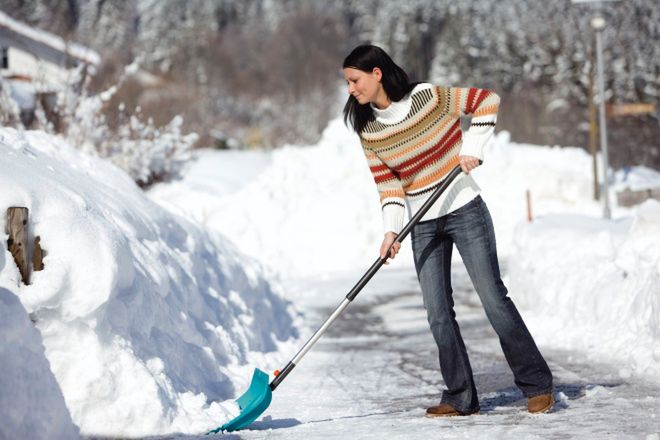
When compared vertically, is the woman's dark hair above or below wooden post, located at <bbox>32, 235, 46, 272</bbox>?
above

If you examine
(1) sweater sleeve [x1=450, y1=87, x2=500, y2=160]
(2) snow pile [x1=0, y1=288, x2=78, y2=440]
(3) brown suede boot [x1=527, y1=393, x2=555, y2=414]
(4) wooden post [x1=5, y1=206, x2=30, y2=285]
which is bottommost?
(3) brown suede boot [x1=527, y1=393, x2=555, y2=414]

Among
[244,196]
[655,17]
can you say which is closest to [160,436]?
[244,196]

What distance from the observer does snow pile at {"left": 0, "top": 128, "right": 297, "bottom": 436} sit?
503 centimetres

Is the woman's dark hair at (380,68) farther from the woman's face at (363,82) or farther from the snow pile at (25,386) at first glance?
the snow pile at (25,386)

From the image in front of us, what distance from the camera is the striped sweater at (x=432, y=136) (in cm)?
512

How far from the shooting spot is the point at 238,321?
829cm

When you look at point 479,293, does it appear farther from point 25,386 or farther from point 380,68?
point 25,386

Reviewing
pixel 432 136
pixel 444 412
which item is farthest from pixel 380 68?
pixel 444 412

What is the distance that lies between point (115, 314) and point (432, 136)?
75.7 inches

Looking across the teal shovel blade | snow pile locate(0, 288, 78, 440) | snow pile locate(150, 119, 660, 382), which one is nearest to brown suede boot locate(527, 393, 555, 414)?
the teal shovel blade

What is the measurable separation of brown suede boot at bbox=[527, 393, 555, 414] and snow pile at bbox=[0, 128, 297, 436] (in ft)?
5.29

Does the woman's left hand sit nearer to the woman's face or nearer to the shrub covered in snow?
the woman's face

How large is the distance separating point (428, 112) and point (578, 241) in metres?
4.87

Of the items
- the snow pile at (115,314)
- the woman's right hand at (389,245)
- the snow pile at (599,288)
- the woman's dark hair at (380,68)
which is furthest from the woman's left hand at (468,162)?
the snow pile at (599,288)
